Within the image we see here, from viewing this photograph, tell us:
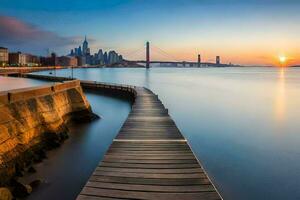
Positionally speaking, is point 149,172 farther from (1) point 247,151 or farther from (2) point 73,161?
(1) point 247,151

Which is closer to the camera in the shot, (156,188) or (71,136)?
(156,188)

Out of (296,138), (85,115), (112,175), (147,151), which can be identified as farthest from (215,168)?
(85,115)

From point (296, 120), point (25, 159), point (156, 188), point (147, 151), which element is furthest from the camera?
point (296, 120)

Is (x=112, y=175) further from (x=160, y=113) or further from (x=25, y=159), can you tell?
(x=160, y=113)

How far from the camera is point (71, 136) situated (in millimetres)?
20000

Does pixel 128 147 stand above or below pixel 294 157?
above

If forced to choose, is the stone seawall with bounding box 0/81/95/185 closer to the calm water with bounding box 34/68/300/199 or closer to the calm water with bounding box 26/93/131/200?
the calm water with bounding box 26/93/131/200

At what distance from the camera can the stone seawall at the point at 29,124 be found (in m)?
12.7

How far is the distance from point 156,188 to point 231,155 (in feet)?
35.3

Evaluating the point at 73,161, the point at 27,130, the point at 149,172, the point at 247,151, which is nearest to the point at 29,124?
the point at 27,130

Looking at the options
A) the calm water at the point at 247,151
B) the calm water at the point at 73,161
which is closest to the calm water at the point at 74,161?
the calm water at the point at 73,161

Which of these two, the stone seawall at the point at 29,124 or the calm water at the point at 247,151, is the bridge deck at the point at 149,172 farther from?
the stone seawall at the point at 29,124

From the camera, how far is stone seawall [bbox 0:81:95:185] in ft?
41.8

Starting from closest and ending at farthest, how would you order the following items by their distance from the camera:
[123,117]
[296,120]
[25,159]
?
[25,159]
[123,117]
[296,120]
